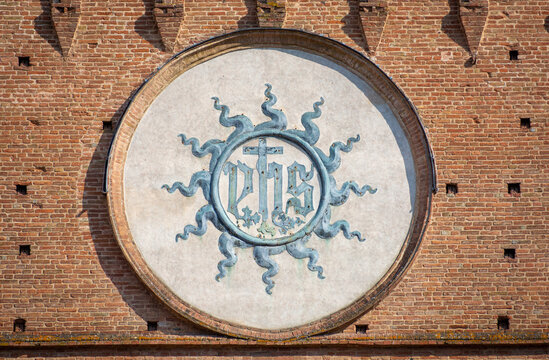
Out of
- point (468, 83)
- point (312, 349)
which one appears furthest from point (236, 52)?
point (312, 349)

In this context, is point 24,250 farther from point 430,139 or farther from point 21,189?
point 430,139

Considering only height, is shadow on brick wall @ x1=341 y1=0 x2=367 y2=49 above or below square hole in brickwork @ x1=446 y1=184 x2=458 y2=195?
above

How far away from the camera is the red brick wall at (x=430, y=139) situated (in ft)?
49.9

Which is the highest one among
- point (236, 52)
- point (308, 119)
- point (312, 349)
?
point (236, 52)

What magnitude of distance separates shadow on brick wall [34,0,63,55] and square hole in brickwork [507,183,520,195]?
6712mm

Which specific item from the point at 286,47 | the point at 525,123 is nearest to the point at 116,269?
the point at 286,47

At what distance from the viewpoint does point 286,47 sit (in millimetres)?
16078

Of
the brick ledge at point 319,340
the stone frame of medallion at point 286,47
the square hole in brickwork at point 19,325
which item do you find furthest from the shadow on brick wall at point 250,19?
the square hole in brickwork at point 19,325

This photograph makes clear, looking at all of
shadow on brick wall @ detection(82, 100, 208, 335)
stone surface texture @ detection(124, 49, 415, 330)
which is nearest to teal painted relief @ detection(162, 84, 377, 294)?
stone surface texture @ detection(124, 49, 415, 330)

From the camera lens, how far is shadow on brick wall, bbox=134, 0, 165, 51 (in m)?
16.1

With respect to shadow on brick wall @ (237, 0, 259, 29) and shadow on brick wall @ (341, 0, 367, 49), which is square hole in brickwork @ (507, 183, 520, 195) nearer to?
shadow on brick wall @ (341, 0, 367, 49)

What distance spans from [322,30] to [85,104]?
11.8ft

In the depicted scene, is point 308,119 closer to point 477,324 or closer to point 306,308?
point 306,308

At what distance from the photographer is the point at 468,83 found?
15.9m
